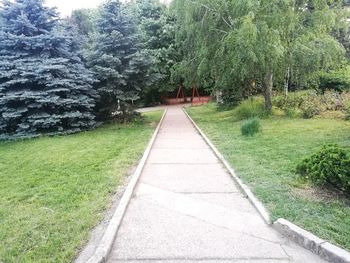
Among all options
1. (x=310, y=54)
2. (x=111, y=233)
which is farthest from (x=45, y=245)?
(x=310, y=54)

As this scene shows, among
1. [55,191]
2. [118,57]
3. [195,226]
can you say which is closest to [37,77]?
[118,57]

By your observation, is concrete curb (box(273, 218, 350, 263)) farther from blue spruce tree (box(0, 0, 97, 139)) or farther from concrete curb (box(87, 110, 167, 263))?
blue spruce tree (box(0, 0, 97, 139))

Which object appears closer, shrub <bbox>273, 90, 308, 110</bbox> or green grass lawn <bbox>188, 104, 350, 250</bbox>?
green grass lawn <bbox>188, 104, 350, 250</bbox>

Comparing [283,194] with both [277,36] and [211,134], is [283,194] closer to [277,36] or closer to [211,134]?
[211,134]

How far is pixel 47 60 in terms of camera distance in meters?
13.5

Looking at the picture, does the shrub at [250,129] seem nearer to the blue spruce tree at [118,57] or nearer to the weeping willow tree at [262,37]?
the weeping willow tree at [262,37]

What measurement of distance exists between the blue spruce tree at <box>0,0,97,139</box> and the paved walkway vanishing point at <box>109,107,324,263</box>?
7927 millimetres

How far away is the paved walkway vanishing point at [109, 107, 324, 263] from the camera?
365 centimetres

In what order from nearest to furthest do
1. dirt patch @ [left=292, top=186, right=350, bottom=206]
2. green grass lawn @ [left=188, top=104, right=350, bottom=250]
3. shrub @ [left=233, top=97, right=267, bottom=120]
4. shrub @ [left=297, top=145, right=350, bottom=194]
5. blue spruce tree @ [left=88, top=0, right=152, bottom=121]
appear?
1. green grass lawn @ [left=188, top=104, right=350, bottom=250]
2. shrub @ [left=297, top=145, right=350, bottom=194]
3. dirt patch @ [left=292, top=186, right=350, bottom=206]
4. blue spruce tree @ [left=88, top=0, right=152, bottom=121]
5. shrub @ [left=233, top=97, right=267, bottom=120]

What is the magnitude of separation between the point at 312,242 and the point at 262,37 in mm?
11158

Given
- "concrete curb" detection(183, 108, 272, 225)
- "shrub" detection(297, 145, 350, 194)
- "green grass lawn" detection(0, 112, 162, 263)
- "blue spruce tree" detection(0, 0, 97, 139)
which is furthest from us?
"blue spruce tree" detection(0, 0, 97, 139)

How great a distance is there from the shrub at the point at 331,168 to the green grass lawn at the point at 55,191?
3160 mm

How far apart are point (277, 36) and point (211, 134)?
4887 mm

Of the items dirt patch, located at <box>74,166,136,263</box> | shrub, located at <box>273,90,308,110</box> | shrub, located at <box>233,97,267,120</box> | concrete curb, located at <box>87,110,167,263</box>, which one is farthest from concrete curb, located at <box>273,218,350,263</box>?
shrub, located at <box>273,90,308,110</box>
